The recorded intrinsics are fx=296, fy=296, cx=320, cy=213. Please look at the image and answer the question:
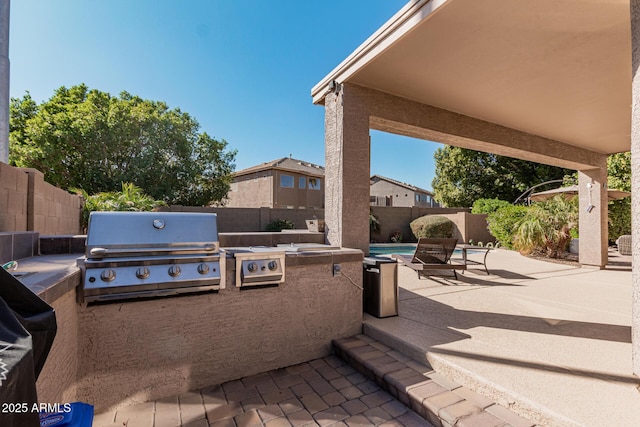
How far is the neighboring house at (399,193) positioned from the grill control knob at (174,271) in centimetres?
3110

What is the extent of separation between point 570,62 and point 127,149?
61.6 ft

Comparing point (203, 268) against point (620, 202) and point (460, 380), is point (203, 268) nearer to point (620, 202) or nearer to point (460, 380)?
point (460, 380)

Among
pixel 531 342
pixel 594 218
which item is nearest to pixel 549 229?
pixel 594 218

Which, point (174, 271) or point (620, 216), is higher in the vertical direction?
point (620, 216)

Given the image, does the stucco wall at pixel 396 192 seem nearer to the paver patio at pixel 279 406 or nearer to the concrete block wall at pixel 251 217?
the concrete block wall at pixel 251 217

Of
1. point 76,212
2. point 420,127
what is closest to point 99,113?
point 76,212

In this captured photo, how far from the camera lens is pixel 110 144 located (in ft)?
51.3

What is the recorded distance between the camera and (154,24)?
9180 millimetres

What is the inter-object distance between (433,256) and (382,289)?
3097 mm

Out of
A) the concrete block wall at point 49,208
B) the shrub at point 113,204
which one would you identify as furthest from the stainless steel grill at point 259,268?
the shrub at point 113,204

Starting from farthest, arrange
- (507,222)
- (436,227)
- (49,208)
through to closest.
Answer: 1. (436,227)
2. (507,222)
3. (49,208)

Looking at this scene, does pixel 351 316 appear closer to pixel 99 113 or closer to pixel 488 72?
Answer: pixel 488 72

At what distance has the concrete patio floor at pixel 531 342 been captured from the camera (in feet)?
6.73

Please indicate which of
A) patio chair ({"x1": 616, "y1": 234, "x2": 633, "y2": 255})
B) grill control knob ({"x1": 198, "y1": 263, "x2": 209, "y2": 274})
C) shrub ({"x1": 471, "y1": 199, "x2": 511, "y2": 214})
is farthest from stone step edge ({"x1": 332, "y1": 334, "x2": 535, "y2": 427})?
shrub ({"x1": 471, "y1": 199, "x2": 511, "y2": 214})
